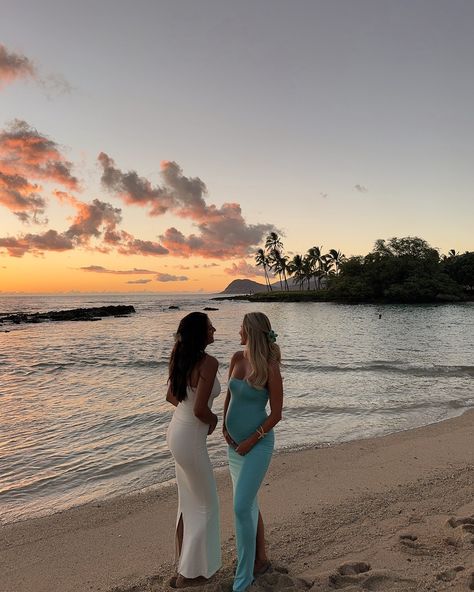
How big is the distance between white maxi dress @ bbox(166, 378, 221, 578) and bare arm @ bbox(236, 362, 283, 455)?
1.06 ft

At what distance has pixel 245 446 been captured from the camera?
3451mm

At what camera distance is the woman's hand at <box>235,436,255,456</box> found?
345cm

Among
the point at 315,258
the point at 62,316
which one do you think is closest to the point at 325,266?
the point at 315,258

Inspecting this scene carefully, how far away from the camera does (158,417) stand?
10.5 metres

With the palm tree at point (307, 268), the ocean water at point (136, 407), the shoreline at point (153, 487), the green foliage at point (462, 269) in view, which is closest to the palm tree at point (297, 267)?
the palm tree at point (307, 268)

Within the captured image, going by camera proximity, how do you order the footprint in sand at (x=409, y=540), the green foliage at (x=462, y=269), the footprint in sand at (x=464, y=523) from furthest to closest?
the green foliage at (x=462, y=269) < the footprint in sand at (x=464, y=523) < the footprint in sand at (x=409, y=540)

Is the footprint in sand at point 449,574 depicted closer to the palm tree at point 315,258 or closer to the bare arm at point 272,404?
the bare arm at point 272,404

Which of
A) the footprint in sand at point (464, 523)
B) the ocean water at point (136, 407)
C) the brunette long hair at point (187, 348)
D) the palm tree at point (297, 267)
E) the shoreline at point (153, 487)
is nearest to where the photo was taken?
the brunette long hair at point (187, 348)

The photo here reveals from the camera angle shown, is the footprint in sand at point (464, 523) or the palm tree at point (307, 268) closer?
the footprint in sand at point (464, 523)

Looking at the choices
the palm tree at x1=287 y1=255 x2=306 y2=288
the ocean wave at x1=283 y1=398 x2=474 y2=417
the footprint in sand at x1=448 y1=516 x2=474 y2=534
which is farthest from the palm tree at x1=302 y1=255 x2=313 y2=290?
the footprint in sand at x1=448 y1=516 x2=474 y2=534

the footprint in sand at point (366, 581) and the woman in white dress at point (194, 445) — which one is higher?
the woman in white dress at point (194, 445)

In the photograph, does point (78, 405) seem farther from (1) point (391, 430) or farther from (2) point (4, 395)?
(1) point (391, 430)

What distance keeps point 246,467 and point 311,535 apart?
5.15ft

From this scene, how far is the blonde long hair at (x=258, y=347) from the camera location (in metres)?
3.38
